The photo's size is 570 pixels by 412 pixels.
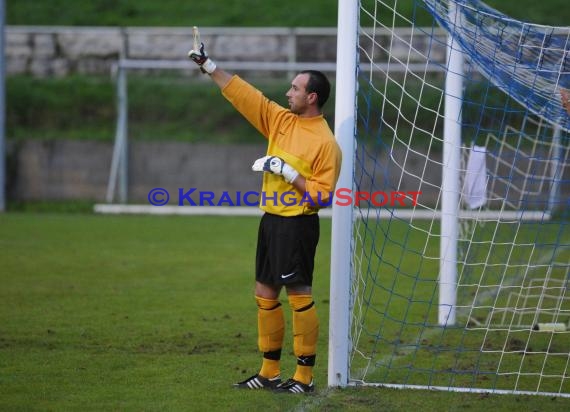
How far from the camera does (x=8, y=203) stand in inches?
791

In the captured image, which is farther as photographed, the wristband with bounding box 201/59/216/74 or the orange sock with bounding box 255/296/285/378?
the orange sock with bounding box 255/296/285/378

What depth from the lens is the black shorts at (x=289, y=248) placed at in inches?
245

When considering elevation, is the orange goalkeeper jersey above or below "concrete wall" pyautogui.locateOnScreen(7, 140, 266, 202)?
above

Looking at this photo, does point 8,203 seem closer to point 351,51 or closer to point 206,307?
point 206,307

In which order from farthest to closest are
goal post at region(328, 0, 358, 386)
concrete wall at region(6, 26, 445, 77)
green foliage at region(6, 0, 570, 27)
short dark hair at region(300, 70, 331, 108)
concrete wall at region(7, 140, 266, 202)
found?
green foliage at region(6, 0, 570, 27) < concrete wall at region(6, 26, 445, 77) < concrete wall at region(7, 140, 266, 202) < goal post at region(328, 0, 358, 386) < short dark hair at region(300, 70, 331, 108)

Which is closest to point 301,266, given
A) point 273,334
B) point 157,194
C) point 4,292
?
point 273,334

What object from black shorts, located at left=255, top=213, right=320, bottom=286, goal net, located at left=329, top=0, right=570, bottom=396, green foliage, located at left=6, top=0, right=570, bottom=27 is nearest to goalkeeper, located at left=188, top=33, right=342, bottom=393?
black shorts, located at left=255, top=213, right=320, bottom=286

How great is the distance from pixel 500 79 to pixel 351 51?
1.44 metres

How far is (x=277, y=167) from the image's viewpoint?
19.8 ft

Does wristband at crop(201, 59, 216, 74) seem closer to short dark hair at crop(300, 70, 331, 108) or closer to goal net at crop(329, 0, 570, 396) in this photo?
short dark hair at crop(300, 70, 331, 108)

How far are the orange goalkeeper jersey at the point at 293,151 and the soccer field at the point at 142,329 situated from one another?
4.01ft

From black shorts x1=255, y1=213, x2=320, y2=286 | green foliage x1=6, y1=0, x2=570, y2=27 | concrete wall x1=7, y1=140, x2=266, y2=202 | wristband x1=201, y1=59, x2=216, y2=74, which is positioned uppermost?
wristband x1=201, y1=59, x2=216, y2=74

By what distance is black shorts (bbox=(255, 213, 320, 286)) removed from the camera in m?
6.22

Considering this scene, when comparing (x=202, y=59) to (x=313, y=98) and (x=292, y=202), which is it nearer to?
(x=313, y=98)
